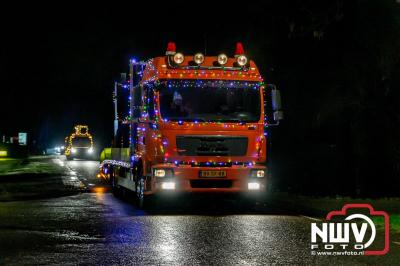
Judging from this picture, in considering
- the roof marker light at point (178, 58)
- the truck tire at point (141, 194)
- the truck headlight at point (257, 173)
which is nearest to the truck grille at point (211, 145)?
the truck headlight at point (257, 173)

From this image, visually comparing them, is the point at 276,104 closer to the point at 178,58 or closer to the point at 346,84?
the point at 178,58

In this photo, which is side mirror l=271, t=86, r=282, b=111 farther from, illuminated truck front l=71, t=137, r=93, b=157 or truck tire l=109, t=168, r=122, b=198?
illuminated truck front l=71, t=137, r=93, b=157

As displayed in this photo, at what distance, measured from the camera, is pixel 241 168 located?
53.4 feet

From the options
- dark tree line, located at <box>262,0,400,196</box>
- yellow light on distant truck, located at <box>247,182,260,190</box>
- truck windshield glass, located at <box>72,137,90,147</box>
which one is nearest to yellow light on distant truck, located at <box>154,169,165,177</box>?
yellow light on distant truck, located at <box>247,182,260,190</box>

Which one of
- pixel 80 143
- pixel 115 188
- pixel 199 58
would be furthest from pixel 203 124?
pixel 80 143

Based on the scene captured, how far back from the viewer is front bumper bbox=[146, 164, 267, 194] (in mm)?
15945

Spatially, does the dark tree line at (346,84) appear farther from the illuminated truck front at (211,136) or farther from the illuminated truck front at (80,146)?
the illuminated truck front at (80,146)

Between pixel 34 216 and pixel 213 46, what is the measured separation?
15.0m

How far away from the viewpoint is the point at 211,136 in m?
16.1

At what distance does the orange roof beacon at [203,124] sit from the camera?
1598 centimetres

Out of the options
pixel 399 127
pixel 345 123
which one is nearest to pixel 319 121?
pixel 345 123

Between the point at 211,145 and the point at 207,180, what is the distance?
762 mm

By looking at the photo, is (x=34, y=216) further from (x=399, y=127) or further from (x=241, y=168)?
(x=399, y=127)

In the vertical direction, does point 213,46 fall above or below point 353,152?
above
